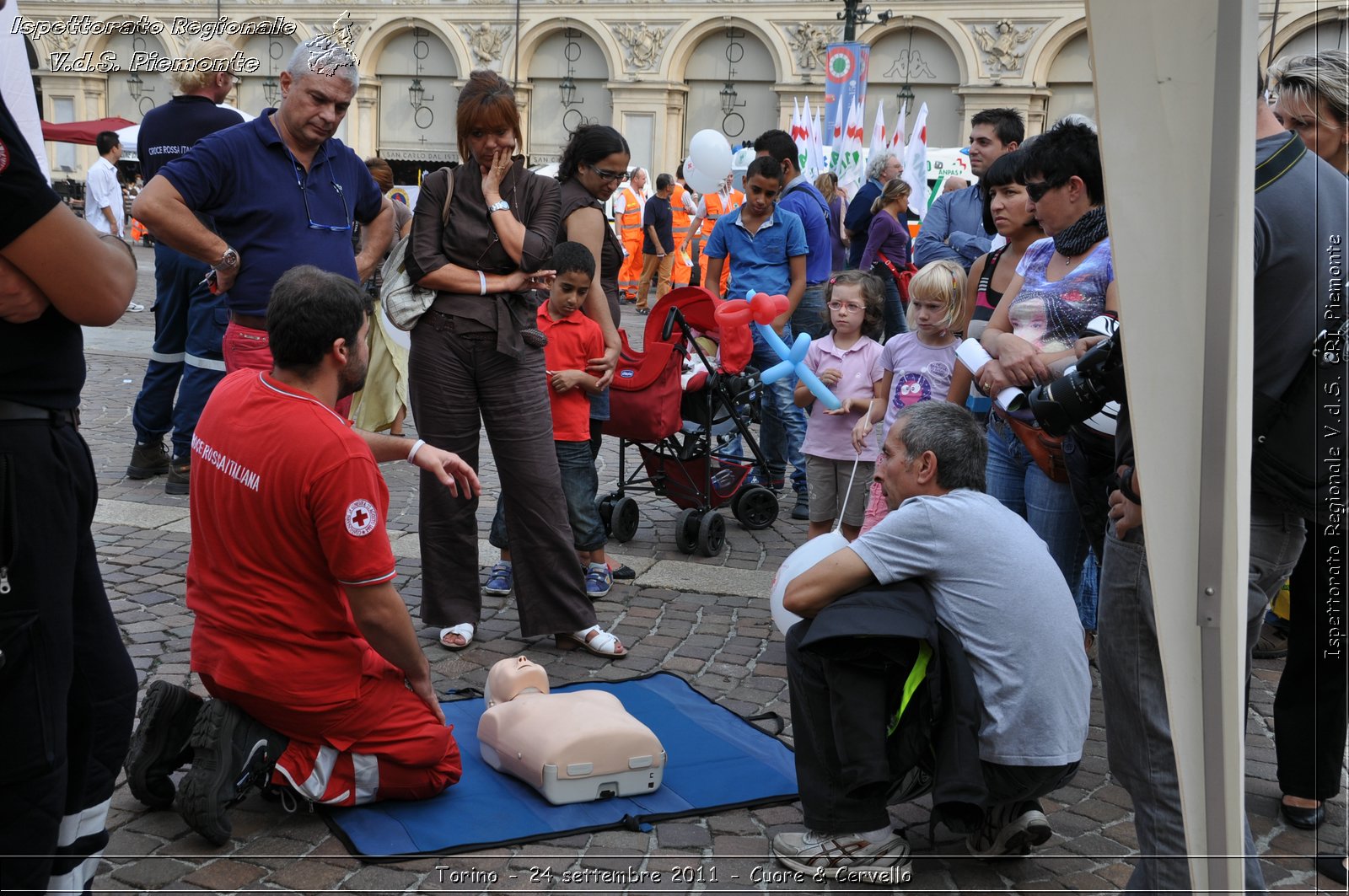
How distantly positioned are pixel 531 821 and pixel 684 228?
1847 cm

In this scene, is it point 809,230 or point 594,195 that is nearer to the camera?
point 594,195

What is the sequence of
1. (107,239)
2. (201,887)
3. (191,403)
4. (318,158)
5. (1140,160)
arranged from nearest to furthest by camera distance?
1. (1140,160)
2. (107,239)
3. (201,887)
4. (318,158)
5. (191,403)

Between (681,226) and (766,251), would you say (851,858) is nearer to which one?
(766,251)

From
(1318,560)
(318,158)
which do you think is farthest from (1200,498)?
(318,158)

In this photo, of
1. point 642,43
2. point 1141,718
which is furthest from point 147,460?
point 642,43

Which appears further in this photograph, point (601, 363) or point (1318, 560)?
point (601, 363)

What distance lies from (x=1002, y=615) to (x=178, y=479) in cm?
526

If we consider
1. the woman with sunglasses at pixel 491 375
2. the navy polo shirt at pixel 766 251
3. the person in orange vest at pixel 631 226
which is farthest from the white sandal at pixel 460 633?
the person in orange vest at pixel 631 226

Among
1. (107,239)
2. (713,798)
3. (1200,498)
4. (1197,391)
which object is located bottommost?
(713,798)

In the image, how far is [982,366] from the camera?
13.2ft

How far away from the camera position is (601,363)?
561cm

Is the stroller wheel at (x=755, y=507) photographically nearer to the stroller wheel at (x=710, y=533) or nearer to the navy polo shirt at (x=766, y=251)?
the stroller wheel at (x=710, y=533)

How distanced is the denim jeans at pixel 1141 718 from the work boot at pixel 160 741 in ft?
7.86

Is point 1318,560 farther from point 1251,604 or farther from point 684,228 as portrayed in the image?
point 684,228
